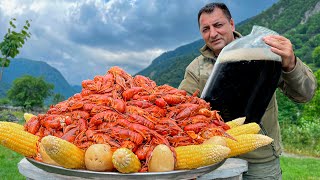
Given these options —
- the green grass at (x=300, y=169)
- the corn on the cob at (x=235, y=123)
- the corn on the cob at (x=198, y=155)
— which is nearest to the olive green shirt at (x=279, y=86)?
the corn on the cob at (x=235, y=123)

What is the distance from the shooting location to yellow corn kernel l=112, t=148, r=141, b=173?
6.26ft

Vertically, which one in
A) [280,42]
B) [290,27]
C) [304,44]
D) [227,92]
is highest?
[290,27]

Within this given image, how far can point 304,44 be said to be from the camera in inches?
3408

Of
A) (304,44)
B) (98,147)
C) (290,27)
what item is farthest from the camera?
(290,27)

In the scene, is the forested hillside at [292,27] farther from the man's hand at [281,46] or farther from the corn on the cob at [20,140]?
the corn on the cob at [20,140]

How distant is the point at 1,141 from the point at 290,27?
103877 millimetres

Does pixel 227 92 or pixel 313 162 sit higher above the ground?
pixel 227 92

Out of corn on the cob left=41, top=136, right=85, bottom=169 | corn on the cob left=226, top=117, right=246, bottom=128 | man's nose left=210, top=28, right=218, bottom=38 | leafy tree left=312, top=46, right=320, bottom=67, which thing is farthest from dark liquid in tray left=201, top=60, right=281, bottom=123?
leafy tree left=312, top=46, right=320, bottom=67

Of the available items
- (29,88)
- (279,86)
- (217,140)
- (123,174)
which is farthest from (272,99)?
(29,88)

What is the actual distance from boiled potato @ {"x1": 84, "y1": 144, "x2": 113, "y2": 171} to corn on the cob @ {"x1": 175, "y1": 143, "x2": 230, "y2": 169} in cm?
38

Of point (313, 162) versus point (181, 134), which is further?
point (313, 162)

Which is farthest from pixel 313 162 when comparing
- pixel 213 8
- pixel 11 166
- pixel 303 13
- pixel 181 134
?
pixel 303 13

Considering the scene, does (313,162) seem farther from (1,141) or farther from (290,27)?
(290,27)

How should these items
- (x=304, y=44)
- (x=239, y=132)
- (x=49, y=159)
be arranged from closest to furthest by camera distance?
(x=49, y=159) < (x=239, y=132) < (x=304, y=44)
